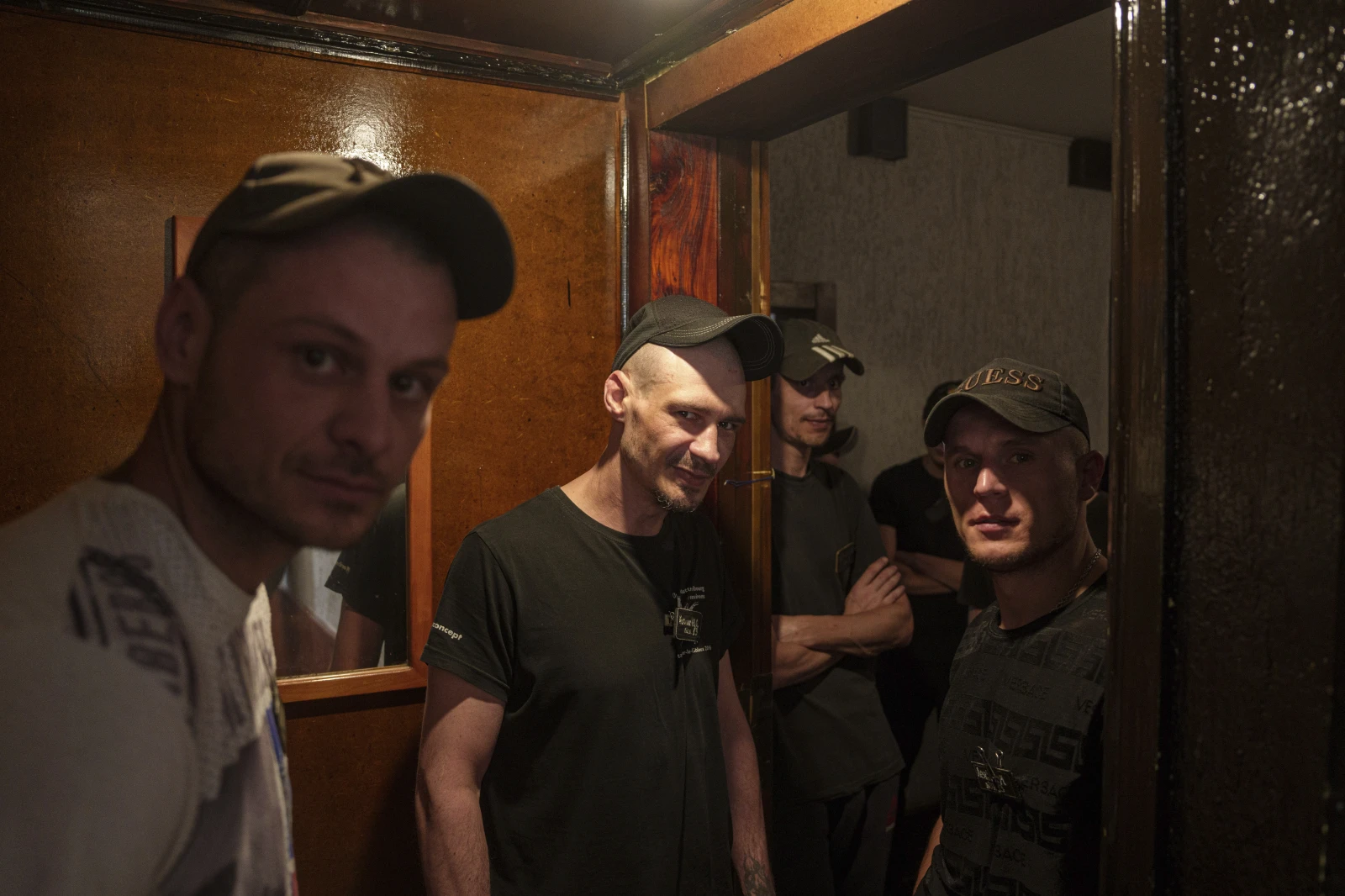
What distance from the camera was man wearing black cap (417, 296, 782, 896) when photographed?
1425 millimetres

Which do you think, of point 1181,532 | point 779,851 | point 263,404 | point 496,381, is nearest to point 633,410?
point 496,381

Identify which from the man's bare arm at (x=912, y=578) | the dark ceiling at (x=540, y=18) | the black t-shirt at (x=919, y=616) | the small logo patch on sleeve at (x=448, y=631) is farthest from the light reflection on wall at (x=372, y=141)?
the black t-shirt at (x=919, y=616)

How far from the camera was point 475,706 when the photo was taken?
4.63 ft

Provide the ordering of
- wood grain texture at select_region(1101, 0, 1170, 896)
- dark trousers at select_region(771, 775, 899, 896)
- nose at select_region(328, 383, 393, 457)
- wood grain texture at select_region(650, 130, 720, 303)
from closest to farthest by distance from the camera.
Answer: nose at select_region(328, 383, 393, 457)
wood grain texture at select_region(1101, 0, 1170, 896)
wood grain texture at select_region(650, 130, 720, 303)
dark trousers at select_region(771, 775, 899, 896)

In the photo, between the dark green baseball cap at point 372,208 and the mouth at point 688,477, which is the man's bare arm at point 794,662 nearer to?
the mouth at point 688,477

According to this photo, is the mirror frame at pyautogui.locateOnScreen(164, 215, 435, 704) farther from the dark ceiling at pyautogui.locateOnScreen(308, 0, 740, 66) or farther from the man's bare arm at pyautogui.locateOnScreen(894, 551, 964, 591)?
the man's bare arm at pyautogui.locateOnScreen(894, 551, 964, 591)

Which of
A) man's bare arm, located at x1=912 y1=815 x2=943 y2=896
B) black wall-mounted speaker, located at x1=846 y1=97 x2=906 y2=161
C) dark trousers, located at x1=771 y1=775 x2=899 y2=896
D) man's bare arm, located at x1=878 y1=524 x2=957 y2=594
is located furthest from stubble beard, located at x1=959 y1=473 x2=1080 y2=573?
black wall-mounted speaker, located at x1=846 y1=97 x2=906 y2=161

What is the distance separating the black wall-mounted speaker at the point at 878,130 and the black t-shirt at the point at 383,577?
3.01m

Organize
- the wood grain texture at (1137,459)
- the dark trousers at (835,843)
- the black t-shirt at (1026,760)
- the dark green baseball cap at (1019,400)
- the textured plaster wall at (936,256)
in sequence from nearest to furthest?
1. the wood grain texture at (1137,459)
2. the black t-shirt at (1026,760)
3. the dark green baseball cap at (1019,400)
4. the dark trousers at (835,843)
5. the textured plaster wall at (936,256)

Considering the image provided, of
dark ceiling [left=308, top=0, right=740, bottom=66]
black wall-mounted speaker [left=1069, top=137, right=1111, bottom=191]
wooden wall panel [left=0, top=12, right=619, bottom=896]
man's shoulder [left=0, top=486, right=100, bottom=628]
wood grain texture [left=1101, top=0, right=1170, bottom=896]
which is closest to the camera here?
man's shoulder [left=0, top=486, right=100, bottom=628]

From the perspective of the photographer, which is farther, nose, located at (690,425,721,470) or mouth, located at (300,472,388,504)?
nose, located at (690,425,721,470)

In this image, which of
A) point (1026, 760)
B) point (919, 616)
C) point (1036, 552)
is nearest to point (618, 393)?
point (1036, 552)

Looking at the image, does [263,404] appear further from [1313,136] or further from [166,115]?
[166,115]

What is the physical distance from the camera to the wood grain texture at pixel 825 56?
1.34 m
